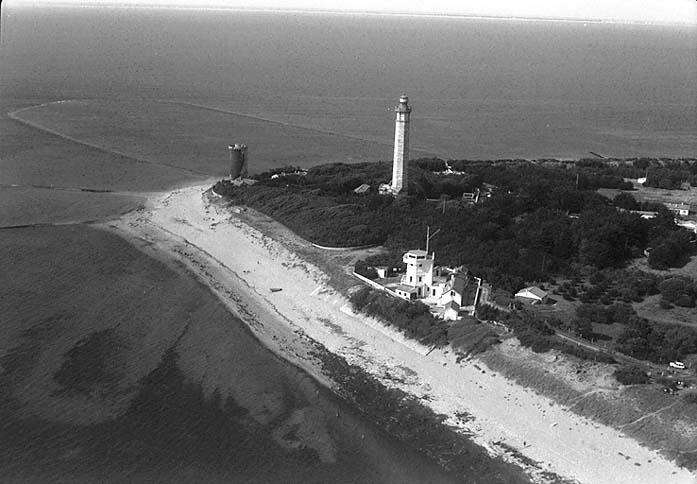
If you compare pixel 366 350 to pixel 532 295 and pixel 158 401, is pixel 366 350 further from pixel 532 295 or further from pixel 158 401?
pixel 158 401

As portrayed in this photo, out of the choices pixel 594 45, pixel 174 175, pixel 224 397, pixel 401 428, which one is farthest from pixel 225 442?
pixel 594 45

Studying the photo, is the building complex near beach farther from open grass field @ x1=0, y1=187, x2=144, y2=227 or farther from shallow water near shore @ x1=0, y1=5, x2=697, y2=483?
open grass field @ x1=0, y1=187, x2=144, y2=227

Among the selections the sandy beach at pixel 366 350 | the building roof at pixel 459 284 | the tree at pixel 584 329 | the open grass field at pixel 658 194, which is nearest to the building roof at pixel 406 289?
the building roof at pixel 459 284

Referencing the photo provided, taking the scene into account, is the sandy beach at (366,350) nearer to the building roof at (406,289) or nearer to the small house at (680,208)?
the building roof at (406,289)

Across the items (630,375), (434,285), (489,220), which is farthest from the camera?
(489,220)

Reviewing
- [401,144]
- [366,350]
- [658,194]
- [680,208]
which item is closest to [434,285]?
[366,350]

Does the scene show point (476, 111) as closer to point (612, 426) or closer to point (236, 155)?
point (236, 155)

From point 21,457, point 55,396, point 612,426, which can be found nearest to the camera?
point 21,457
